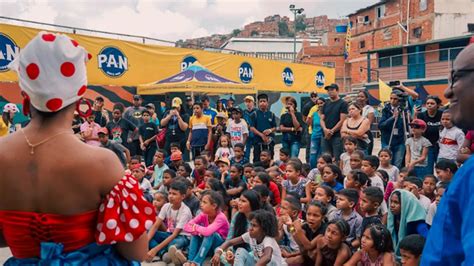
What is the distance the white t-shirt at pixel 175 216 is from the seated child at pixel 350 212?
1585 mm

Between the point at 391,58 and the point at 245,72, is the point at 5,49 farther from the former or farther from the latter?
the point at 391,58

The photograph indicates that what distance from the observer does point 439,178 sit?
5066mm

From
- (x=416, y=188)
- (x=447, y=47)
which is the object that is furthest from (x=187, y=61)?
(x=447, y=47)

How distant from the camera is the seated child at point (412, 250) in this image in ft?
11.2

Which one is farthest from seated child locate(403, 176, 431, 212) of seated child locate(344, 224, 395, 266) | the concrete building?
the concrete building

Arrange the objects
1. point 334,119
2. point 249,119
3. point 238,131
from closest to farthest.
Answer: point 334,119, point 238,131, point 249,119

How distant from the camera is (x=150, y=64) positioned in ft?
45.9

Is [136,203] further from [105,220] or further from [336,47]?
[336,47]

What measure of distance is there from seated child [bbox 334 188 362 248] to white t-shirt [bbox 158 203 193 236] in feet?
5.20

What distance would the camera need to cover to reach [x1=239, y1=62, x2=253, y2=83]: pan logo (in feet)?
54.7

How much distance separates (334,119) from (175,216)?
3.04m

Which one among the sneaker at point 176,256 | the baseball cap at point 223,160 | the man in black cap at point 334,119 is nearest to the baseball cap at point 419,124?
the man in black cap at point 334,119

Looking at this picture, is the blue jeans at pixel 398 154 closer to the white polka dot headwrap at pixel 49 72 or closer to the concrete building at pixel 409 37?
the white polka dot headwrap at pixel 49 72

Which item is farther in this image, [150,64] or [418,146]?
[150,64]
